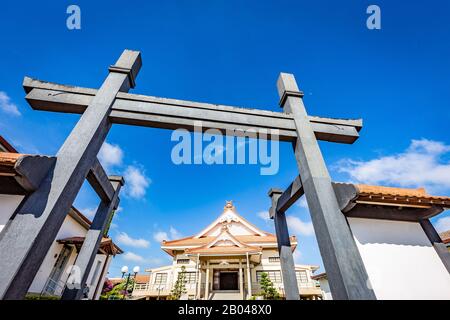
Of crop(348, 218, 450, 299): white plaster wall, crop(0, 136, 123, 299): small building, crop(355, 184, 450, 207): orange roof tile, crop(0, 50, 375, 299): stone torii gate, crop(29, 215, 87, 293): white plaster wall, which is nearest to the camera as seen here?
crop(0, 50, 375, 299): stone torii gate

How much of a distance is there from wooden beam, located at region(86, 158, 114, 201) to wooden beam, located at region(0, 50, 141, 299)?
55 centimetres

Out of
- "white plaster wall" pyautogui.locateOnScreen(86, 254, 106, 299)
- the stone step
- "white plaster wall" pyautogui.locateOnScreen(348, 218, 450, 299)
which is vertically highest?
"white plaster wall" pyautogui.locateOnScreen(86, 254, 106, 299)

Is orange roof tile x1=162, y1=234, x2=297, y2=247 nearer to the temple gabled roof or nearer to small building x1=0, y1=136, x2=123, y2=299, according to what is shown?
the temple gabled roof

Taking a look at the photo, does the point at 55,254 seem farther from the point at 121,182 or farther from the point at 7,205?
the point at 7,205

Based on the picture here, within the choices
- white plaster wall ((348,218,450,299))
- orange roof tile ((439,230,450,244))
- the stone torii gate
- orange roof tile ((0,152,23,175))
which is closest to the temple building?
orange roof tile ((439,230,450,244))

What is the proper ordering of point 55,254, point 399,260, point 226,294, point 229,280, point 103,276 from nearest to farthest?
point 399,260 < point 55,254 < point 103,276 < point 226,294 < point 229,280

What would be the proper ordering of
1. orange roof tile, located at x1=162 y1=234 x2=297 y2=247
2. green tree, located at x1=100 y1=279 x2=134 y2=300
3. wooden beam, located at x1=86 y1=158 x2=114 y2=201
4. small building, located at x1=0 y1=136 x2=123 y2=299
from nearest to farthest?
wooden beam, located at x1=86 y1=158 x2=114 y2=201, small building, located at x1=0 y1=136 x2=123 y2=299, green tree, located at x1=100 y1=279 x2=134 y2=300, orange roof tile, located at x1=162 y1=234 x2=297 y2=247

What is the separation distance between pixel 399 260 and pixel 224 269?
47.9 feet

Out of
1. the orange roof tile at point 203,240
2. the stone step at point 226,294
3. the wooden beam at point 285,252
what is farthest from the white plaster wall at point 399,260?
the orange roof tile at point 203,240

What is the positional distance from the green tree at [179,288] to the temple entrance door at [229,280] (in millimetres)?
2839

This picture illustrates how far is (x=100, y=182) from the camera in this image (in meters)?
4.08

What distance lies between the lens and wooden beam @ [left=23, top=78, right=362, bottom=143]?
3490mm

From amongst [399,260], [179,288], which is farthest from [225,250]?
[399,260]
